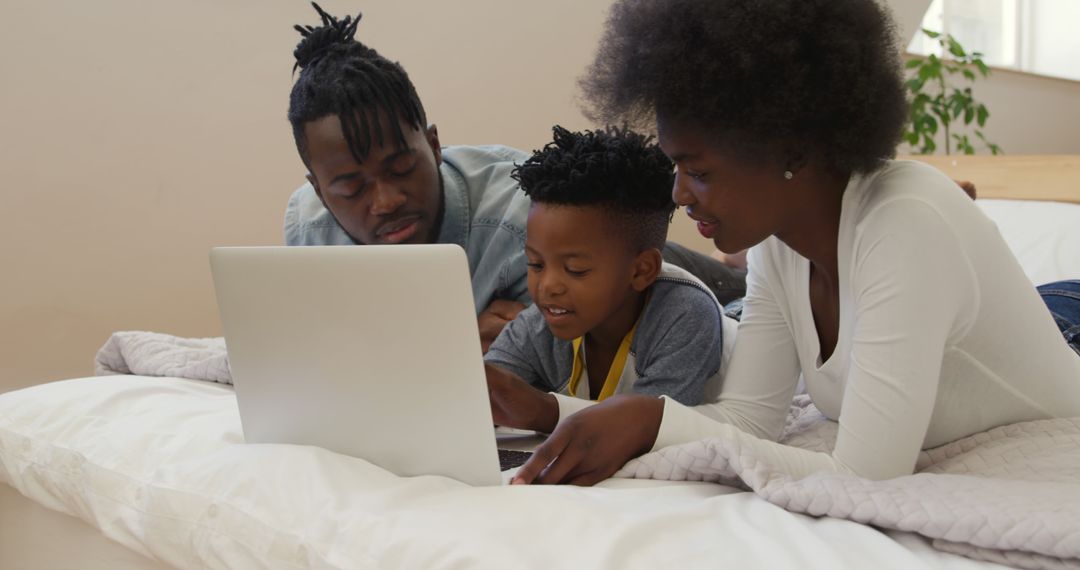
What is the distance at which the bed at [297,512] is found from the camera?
688 millimetres

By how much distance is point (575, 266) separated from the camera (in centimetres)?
118

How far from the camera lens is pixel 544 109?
2.77 metres

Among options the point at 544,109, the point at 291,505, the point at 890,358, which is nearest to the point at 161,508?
the point at 291,505

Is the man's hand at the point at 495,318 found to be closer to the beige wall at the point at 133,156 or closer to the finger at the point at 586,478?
the finger at the point at 586,478

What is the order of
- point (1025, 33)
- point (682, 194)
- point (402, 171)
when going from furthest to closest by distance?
1. point (1025, 33)
2. point (402, 171)
3. point (682, 194)

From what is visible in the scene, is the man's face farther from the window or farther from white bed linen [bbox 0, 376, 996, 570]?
the window

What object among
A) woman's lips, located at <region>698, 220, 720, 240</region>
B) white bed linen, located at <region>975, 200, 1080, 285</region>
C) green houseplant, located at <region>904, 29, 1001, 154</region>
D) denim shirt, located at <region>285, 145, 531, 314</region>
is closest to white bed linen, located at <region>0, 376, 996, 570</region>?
woman's lips, located at <region>698, 220, 720, 240</region>

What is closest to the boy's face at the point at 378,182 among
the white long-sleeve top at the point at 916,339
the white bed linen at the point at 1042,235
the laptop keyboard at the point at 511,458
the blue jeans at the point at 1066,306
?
the laptop keyboard at the point at 511,458

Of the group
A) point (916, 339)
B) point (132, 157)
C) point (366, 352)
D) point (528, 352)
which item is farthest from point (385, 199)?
point (132, 157)

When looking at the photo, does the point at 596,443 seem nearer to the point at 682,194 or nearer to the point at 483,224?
the point at 682,194

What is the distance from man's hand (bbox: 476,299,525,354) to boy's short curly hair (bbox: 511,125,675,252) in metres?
0.25

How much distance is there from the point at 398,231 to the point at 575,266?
0.34m

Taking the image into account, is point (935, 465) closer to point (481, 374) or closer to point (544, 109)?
point (481, 374)

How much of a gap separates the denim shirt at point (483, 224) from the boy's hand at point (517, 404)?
15.1 inches
